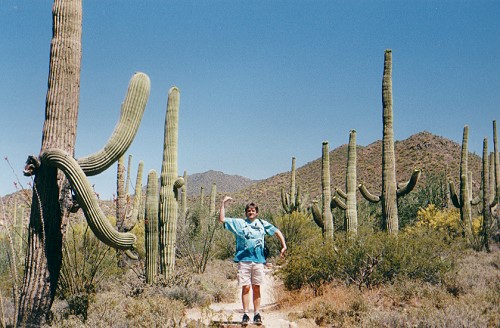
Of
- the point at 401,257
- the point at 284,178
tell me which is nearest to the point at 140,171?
the point at 401,257

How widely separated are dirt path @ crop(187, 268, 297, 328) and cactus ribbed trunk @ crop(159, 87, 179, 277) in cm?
142

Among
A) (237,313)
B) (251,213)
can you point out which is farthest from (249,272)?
(237,313)

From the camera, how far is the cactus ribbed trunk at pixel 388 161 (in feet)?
37.0

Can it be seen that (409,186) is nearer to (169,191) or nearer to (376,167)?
(169,191)

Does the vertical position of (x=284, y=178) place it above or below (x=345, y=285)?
above

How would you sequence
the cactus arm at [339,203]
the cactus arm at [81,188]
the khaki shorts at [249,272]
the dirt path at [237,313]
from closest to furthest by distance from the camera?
the cactus arm at [81,188] < the khaki shorts at [249,272] < the dirt path at [237,313] < the cactus arm at [339,203]

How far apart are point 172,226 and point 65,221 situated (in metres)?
4.02

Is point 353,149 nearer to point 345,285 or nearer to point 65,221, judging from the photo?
point 345,285

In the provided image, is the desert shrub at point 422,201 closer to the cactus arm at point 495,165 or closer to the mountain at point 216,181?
the cactus arm at point 495,165

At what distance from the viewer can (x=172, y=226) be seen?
400 inches

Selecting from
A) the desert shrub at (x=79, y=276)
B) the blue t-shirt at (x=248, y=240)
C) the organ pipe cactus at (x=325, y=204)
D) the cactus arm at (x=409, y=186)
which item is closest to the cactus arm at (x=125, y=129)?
the desert shrub at (x=79, y=276)

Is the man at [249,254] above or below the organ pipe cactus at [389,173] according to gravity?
below

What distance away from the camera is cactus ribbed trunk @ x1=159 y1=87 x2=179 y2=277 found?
10.1 metres

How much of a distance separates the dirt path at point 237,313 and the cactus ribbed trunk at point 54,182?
84.9 inches
